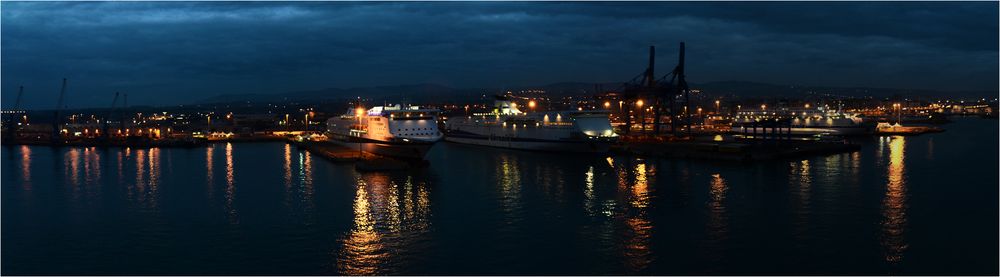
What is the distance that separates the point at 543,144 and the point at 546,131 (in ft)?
1.82

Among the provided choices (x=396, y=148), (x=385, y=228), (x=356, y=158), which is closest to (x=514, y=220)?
(x=385, y=228)

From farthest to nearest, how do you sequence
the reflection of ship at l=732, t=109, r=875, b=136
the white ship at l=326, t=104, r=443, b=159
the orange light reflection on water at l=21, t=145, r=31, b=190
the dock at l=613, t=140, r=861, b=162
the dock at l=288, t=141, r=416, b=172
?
1. the reflection of ship at l=732, t=109, r=875, b=136
2. the dock at l=613, t=140, r=861, b=162
3. the white ship at l=326, t=104, r=443, b=159
4. the dock at l=288, t=141, r=416, b=172
5. the orange light reflection on water at l=21, t=145, r=31, b=190

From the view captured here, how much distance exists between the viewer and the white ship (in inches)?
1021

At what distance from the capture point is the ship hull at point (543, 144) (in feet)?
97.3

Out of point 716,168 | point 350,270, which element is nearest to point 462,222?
point 350,270

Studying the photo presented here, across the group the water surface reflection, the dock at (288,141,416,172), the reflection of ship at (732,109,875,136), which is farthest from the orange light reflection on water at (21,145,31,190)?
the reflection of ship at (732,109,875,136)

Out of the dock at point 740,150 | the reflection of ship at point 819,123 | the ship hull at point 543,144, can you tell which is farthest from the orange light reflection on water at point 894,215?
the reflection of ship at point 819,123

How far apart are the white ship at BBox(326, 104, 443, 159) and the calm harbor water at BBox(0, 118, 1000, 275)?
63.8 inches

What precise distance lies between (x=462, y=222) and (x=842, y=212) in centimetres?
712

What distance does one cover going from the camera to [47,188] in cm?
2052

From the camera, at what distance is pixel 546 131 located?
1254 inches

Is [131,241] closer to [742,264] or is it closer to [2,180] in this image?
[742,264]

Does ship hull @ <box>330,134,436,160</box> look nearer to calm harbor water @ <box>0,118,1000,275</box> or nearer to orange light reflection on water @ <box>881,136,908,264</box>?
calm harbor water @ <box>0,118,1000,275</box>

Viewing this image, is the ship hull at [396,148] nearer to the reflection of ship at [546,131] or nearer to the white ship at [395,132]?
the white ship at [395,132]
